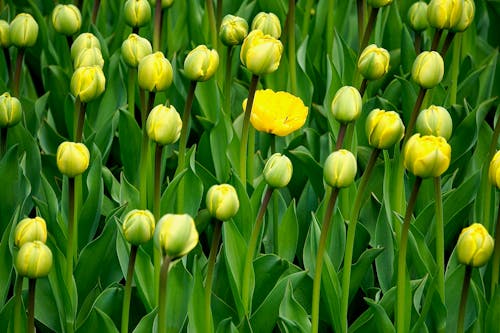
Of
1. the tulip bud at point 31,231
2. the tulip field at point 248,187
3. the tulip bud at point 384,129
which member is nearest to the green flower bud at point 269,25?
the tulip field at point 248,187

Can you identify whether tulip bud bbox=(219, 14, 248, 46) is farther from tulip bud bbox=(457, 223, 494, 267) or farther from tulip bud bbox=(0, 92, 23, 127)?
tulip bud bbox=(457, 223, 494, 267)

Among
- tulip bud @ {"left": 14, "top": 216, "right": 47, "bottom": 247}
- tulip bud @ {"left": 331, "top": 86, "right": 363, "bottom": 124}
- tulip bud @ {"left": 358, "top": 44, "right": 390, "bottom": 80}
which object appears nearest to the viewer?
tulip bud @ {"left": 14, "top": 216, "right": 47, "bottom": 247}

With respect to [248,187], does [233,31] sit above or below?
above

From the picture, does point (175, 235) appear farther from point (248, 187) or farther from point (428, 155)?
point (248, 187)

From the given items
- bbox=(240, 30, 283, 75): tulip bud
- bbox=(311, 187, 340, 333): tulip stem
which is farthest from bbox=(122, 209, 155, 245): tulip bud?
bbox=(240, 30, 283, 75): tulip bud

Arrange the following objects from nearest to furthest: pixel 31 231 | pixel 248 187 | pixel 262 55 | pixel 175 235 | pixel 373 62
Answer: pixel 175 235 → pixel 31 231 → pixel 262 55 → pixel 373 62 → pixel 248 187

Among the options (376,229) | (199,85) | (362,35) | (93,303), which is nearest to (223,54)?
(199,85)

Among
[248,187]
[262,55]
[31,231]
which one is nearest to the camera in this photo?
[31,231]

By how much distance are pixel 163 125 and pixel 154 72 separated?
0.16 metres

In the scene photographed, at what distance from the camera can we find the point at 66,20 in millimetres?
2010

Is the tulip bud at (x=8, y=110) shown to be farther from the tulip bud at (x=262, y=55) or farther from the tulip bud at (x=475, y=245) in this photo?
the tulip bud at (x=475, y=245)

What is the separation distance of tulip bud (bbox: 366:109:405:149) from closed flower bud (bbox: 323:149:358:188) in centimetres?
8

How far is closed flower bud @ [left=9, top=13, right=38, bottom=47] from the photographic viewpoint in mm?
1926

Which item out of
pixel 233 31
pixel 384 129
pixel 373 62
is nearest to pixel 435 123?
pixel 384 129
